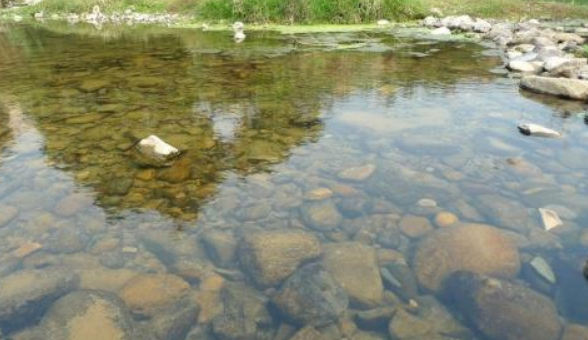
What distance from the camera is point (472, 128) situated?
764 centimetres

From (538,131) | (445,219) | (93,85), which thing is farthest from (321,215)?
(93,85)

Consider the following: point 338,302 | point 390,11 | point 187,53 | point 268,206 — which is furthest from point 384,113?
point 390,11

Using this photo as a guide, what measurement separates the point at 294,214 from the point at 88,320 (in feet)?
7.81

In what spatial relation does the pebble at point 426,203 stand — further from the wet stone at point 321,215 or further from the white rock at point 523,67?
the white rock at point 523,67

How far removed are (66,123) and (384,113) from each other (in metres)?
5.85

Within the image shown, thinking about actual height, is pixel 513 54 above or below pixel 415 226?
above

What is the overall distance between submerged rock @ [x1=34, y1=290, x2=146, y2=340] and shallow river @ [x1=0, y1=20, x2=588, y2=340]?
0.05 ft

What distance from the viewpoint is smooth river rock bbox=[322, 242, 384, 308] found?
382 cm

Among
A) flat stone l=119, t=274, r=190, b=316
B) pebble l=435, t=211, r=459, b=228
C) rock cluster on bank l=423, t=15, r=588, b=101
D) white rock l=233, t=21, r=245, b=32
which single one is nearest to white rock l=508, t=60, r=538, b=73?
rock cluster on bank l=423, t=15, r=588, b=101

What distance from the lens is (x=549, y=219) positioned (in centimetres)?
484

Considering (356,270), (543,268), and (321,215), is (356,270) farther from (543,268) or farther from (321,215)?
(543,268)

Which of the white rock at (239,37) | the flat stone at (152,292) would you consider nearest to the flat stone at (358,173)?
the flat stone at (152,292)

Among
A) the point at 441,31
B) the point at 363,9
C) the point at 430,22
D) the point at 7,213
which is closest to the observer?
the point at 7,213

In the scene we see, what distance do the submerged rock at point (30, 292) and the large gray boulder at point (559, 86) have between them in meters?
9.42
